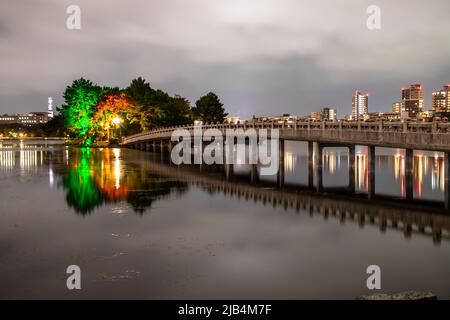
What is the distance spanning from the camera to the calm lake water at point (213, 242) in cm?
1157

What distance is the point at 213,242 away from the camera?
1628 centimetres

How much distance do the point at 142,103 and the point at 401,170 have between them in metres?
48.6

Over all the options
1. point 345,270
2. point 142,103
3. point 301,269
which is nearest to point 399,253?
point 345,270

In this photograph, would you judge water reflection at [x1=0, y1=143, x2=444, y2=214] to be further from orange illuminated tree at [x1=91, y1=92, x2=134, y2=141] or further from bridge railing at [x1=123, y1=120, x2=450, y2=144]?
orange illuminated tree at [x1=91, y1=92, x2=134, y2=141]

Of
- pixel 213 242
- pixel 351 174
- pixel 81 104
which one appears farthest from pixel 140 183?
pixel 81 104

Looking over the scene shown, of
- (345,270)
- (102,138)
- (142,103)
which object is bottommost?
(345,270)

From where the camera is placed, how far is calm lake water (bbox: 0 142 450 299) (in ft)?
38.0

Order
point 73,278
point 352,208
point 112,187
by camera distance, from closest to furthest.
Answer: point 73,278 → point 352,208 → point 112,187

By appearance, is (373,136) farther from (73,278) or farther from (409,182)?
(73,278)

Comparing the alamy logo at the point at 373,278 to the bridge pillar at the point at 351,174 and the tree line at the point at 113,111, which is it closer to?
the bridge pillar at the point at 351,174

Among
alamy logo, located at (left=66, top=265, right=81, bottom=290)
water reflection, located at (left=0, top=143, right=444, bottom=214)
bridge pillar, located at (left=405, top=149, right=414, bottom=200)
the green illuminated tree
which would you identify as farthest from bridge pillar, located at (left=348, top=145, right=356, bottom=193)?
the green illuminated tree

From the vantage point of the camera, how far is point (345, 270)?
13133mm

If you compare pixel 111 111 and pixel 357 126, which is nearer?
pixel 357 126
